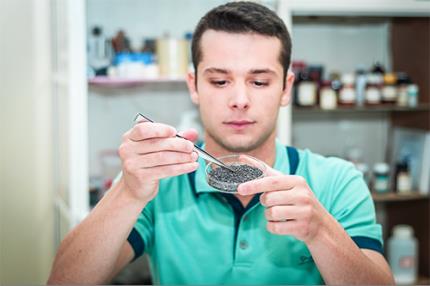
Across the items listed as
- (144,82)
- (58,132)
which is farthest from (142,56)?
(58,132)

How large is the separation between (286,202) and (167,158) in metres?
0.18

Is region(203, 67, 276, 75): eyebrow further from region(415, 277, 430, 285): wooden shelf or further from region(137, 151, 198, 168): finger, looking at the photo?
region(415, 277, 430, 285): wooden shelf

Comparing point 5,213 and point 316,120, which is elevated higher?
point 316,120

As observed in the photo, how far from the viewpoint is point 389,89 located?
7.13 ft

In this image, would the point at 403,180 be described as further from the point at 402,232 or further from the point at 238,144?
the point at 238,144

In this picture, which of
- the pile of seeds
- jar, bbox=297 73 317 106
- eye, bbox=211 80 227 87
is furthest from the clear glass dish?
jar, bbox=297 73 317 106

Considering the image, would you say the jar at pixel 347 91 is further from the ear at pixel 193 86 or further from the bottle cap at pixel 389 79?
the ear at pixel 193 86

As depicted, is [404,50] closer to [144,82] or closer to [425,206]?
[425,206]

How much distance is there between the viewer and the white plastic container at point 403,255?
6.98ft

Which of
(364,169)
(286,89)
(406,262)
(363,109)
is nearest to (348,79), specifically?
(363,109)

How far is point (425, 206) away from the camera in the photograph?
2264 mm

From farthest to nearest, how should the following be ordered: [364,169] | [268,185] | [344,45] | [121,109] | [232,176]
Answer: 1. [344,45]
2. [364,169]
3. [121,109]
4. [232,176]
5. [268,185]

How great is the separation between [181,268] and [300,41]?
1.44 meters

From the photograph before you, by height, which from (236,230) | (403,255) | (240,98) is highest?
(240,98)
